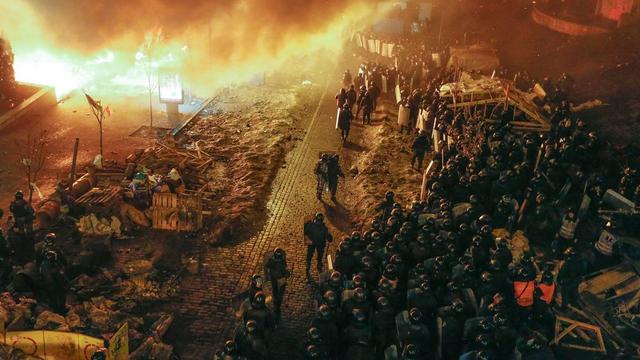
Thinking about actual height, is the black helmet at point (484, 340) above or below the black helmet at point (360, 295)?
below

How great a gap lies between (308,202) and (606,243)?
8364 millimetres

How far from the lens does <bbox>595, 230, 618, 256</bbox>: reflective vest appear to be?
1272 cm

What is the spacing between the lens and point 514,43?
1427 inches

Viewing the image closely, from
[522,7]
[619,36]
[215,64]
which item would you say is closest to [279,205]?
[215,64]

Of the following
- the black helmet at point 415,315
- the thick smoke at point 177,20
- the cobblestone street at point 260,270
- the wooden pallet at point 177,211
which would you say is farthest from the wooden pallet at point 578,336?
the thick smoke at point 177,20

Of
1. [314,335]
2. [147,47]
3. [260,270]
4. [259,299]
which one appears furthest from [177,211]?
[147,47]

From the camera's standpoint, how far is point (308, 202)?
17031 millimetres

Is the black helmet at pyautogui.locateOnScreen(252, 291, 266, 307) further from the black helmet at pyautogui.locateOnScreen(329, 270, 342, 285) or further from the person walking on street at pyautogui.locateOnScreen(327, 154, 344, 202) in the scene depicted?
the person walking on street at pyautogui.locateOnScreen(327, 154, 344, 202)

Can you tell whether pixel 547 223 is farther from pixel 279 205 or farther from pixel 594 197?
pixel 279 205

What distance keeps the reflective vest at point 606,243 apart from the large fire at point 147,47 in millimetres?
17307

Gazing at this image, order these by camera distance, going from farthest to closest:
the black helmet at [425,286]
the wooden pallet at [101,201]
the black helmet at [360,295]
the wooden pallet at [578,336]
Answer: the wooden pallet at [101,201], the wooden pallet at [578,336], the black helmet at [425,286], the black helmet at [360,295]

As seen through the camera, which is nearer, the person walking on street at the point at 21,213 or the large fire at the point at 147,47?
the person walking on street at the point at 21,213

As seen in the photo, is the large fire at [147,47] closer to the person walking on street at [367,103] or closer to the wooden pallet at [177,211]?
the person walking on street at [367,103]

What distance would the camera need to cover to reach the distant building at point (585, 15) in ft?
99.4
